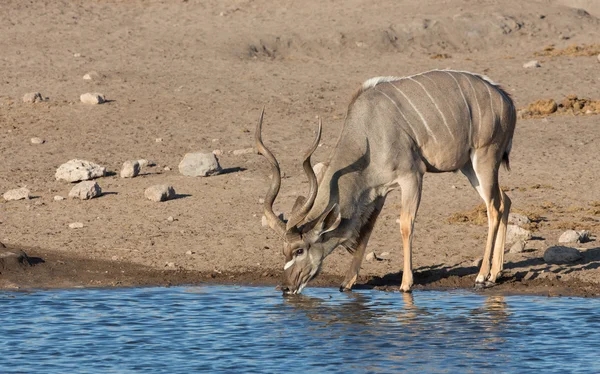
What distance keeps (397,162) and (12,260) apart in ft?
11.9

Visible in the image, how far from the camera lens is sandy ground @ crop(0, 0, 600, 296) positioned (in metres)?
10.6

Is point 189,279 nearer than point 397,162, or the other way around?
point 397,162

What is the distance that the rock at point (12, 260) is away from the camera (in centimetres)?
1013

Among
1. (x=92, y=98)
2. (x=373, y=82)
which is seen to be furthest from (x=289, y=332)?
(x=92, y=98)

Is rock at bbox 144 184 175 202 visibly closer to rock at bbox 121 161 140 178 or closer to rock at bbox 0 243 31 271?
rock at bbox 121 161 140 178

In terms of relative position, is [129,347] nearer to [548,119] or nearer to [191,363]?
[191,363]

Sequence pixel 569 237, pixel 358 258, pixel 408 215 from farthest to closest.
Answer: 1. pixel 569 237
2. pixel 358 258
3. pixel 408 215

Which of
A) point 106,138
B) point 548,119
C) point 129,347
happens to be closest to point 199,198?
point 106,138

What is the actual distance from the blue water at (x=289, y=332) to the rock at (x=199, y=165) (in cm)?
313

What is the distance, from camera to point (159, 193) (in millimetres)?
11945

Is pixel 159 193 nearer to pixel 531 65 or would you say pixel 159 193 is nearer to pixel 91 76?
pixel 91 76

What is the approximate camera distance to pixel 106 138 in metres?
14.7

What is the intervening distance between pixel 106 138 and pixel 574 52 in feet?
31.1

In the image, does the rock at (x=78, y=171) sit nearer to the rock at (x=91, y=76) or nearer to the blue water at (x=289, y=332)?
the blue water at (x=289, y=332)
